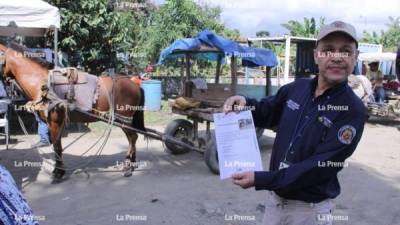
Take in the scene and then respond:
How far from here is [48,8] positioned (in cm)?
861

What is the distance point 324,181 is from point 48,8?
7.61m

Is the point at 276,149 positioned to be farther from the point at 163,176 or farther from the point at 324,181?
the point at 163,176

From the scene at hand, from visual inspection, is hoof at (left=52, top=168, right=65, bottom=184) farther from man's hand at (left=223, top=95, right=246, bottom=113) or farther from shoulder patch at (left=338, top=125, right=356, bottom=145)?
shoulder patch at (left=338, top=125, right=356, bottom=145)

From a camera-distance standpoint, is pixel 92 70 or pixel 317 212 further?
pixel 92 70

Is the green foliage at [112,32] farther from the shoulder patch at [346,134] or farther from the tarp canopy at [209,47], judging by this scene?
the shoulder patch at [346,134]

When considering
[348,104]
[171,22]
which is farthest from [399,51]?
[171,22]

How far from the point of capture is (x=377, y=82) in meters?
14.8

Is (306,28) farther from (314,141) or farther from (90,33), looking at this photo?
(314,141)

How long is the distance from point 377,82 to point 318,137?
1364 cm

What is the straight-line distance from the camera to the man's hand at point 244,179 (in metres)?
2.19

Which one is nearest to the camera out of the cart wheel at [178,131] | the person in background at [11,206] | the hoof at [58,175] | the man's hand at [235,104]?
the person in background at [11,206]

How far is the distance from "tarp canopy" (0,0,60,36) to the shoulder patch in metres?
7.59

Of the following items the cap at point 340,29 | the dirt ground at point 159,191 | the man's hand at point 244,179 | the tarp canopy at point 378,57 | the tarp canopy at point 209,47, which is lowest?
the dirt ground at point 159,191

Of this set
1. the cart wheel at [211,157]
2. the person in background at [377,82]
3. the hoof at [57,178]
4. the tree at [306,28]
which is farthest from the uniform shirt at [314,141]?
the tree at [306,28]
